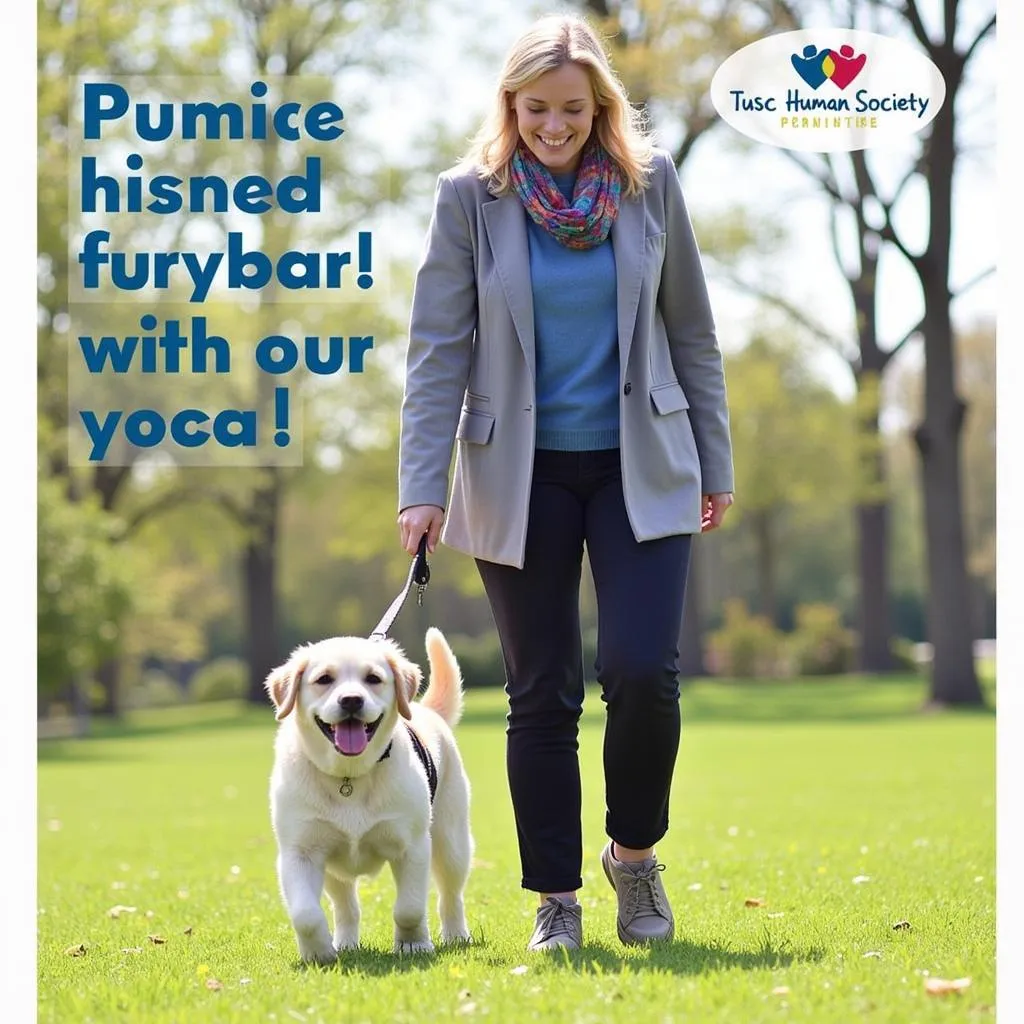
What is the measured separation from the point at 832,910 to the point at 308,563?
38.6 metres

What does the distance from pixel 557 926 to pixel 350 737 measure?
0.75 meters

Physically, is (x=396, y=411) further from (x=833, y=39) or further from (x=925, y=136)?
(x=833, y=39)

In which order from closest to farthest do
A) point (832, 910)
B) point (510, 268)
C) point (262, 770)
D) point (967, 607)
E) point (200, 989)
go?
point (200, 989) → point (510, 268) → point (832, 910) → point (262, 770) → point (967, 607)

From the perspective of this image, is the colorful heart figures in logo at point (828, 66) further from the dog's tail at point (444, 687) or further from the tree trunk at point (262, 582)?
the tree trunk at point (262, 582)

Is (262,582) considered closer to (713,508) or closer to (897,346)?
(897,346)

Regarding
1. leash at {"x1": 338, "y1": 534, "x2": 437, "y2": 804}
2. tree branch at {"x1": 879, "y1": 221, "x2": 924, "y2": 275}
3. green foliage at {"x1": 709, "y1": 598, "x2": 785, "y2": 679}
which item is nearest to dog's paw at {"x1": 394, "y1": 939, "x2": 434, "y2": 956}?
leash at {"x1": 338, "y1": 534, "x2": 437, "y2": 804}

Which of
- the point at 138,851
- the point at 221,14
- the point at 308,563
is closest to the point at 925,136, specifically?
the point at 221,14

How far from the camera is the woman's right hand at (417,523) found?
161 inches

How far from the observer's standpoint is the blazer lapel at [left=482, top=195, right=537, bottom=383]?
13.3 ft

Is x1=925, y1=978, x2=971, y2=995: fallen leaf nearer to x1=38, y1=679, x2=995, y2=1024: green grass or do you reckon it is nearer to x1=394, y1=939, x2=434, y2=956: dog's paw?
x1=38, y1=679, x2=995, y2=1024: green grass

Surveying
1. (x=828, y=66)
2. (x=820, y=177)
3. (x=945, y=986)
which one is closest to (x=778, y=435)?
→ (x=820, y=177)

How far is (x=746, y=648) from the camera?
3166cm

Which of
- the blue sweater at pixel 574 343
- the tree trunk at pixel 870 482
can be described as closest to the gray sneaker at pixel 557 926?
the blue sweater at pixel 574 343

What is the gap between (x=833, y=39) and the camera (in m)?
16.5
